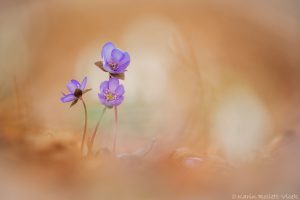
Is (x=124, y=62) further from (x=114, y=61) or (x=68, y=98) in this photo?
(x=68, y=98)

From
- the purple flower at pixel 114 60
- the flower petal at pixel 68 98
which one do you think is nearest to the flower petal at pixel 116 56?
the purple flower at pixel 114 60

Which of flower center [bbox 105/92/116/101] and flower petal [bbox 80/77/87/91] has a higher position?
flower petal [bbox 80/77/87/91]

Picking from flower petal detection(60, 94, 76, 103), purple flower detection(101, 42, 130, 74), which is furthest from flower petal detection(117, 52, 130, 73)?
flower petal detection(60, 94, 76, 103)

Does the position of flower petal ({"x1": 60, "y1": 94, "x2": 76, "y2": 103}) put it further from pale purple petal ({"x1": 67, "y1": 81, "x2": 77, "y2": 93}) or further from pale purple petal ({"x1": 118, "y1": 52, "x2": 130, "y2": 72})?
pale purple petal ({"x1": 118, "y1": 52, "x2": 130, "y2": 72})

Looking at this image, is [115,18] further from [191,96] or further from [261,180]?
[261,180]

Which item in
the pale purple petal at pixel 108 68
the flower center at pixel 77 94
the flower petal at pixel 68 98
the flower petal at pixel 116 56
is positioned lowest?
the flower petal at pixel 68 98

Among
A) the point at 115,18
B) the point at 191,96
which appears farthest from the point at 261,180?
the point at 115,18

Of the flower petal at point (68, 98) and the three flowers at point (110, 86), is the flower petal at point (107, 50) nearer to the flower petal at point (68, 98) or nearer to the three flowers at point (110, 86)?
the three flowers at point (110, 86)

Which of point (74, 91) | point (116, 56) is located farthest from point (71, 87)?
point (116, 56)
